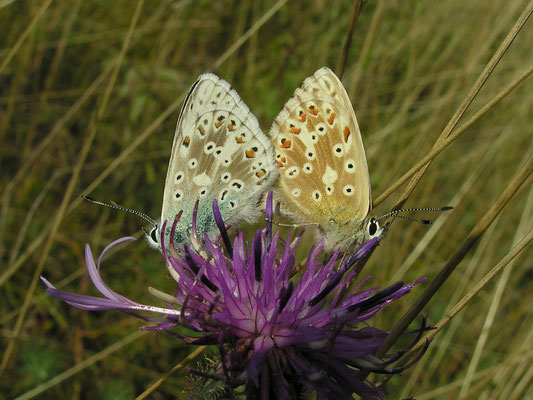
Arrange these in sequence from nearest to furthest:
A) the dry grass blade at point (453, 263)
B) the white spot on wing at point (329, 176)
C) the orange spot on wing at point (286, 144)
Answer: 1. the dry grass blade at point (453, 263)
2. the white spot on wing at point (329, 176)
3. the orange spot on wing at point (286, 144)

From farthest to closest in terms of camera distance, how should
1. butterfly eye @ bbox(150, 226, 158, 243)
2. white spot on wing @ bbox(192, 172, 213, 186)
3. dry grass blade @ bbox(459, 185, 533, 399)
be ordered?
Answer: 1. dry grass blade @ bbox(459, 185, 533, 399)
2. white spot on wing @ bbox(192, 172, 213, 186)
3. butterfly eye @ bbox(150, 226, 158, 243)

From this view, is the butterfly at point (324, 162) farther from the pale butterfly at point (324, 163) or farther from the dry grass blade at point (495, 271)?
the dry grass blade at point (495, 271)

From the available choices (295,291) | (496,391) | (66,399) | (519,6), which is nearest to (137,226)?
(66,399)

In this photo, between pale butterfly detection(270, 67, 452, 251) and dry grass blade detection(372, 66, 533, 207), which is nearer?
dry grass blade detection(372, 66, 533, 207)

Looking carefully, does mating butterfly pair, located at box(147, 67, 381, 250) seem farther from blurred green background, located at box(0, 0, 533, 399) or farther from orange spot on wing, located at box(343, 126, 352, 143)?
blurred green background, located at box(0, 0, 533, 399)

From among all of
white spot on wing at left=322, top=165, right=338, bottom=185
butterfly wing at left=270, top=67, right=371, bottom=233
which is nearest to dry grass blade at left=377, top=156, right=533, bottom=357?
butterfly wing at left=270, top=67, right=371, bottom=233

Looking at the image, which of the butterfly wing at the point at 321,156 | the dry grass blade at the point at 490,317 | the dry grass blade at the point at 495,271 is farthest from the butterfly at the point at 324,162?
the dry grass blade at the point at 490,317

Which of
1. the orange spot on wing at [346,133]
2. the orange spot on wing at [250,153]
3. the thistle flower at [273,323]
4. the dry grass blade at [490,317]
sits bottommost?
the dry grass blade at [490,317]

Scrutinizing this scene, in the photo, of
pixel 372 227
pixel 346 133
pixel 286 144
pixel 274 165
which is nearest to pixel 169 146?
pixel 286 144
